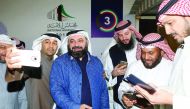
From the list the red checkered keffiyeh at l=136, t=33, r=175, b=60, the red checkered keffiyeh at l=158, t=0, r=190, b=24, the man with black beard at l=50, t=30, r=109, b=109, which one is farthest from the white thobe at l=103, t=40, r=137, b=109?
the red checkered keffiyeh at l=158, t=0, r=190, b=24

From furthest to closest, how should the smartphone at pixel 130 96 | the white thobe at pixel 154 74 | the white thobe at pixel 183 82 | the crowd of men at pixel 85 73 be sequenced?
the white thobe at pixel 154 74 < the crowd of men at pixel 85 73 < the smartphone at pixel 130 96 < the white thobe at pixel 183 82

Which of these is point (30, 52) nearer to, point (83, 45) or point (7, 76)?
point (7, 76)

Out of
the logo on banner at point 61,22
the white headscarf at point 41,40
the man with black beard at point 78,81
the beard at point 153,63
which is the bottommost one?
the man with black beard at point 78,81

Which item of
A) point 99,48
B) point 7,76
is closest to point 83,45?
point 7,76

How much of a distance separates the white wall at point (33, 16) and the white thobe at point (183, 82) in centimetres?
476

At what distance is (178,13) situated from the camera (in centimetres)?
225

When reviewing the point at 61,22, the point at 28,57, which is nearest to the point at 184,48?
the point at 28,57

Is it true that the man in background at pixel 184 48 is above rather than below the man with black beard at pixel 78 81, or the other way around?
above

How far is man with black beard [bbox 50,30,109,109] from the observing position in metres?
3.88

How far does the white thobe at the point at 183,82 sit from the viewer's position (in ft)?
7.01

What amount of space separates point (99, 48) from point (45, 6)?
4.52 feet

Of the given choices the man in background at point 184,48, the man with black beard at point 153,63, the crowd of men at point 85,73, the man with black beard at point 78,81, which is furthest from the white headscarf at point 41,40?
the man in background at point 184,48

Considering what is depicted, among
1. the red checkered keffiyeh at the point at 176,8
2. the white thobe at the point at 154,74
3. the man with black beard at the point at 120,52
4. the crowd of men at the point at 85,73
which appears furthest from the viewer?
the man with black beard at the point at 120,52

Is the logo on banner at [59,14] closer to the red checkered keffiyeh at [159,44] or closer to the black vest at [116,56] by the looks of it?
the black vest at [116,56]
